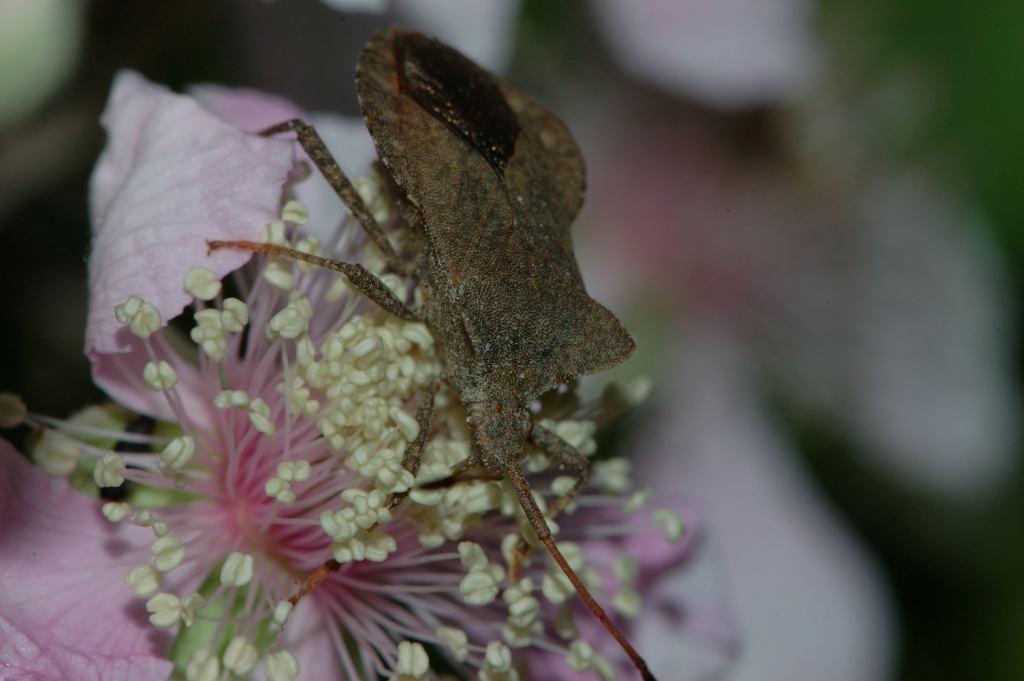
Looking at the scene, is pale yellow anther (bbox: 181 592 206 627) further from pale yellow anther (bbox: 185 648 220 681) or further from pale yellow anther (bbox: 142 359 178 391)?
pale yellow anther (bbox: 142 359 178 391)

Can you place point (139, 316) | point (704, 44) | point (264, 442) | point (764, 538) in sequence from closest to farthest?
1. point (139, 316)
2. point (264, 442)
3. point (704, 44)
4. point (764, 538)

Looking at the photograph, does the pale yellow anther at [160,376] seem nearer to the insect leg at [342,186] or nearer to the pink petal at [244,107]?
the insect leg at [342,186]

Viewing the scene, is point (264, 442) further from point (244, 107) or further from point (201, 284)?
point (244, 107)

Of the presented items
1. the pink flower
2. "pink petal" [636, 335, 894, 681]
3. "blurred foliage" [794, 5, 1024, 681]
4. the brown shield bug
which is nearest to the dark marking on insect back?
the brown shield bug

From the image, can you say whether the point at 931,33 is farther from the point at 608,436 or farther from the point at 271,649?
the point at 271,649

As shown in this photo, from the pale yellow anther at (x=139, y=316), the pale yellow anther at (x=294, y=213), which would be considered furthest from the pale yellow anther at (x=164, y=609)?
the pale yellow anther at (x=294, y=213)

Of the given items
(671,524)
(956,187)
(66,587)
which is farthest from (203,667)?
(956,187)

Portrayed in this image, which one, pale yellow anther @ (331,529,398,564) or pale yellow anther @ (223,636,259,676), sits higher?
pale yellow anther @ (331,529,398,564)
